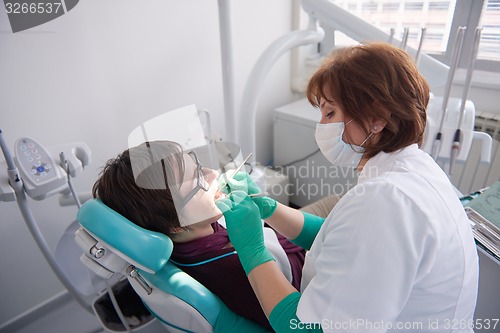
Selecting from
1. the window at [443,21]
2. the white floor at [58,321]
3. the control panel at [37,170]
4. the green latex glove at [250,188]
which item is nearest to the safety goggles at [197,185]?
the green latex glove at [250,188]

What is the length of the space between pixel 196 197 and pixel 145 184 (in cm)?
14

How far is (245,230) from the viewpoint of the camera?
0.92 metres

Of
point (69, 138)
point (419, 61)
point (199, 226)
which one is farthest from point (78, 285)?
point (419, 61)

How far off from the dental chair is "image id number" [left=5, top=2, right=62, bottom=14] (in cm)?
99

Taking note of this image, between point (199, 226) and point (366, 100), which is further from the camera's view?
point (199, 226)

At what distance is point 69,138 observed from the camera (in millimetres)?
1546

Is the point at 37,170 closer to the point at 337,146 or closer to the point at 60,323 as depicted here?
the point at 337,146

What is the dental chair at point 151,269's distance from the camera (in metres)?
0.77

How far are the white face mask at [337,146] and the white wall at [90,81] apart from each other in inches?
45.2

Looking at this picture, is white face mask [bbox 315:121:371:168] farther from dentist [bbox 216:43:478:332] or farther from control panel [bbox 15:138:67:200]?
control panel [bbox 15:138:67:200]

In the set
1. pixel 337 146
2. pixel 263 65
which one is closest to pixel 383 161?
pixel 337 146

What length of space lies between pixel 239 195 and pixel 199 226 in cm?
18

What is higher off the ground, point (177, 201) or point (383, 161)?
point (383, 161)

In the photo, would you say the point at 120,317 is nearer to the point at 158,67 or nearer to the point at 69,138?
the point at 69,138
